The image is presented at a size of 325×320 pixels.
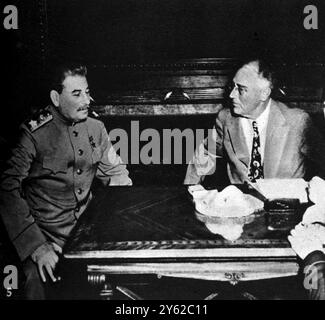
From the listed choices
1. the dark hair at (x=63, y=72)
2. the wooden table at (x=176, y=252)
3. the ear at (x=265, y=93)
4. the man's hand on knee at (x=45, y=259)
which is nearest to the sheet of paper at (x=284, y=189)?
the wooden table at (x=176, y=252)

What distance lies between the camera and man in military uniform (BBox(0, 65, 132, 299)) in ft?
7.27

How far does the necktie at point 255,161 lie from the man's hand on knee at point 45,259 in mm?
1175

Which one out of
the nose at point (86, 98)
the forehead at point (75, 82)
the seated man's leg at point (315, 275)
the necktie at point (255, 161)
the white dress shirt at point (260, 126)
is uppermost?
the forehead at point (75, 82)

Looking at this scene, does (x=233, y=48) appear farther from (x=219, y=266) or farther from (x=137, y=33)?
(x=219, y=266)

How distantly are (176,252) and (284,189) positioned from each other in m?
0.74

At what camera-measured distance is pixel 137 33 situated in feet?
7.80

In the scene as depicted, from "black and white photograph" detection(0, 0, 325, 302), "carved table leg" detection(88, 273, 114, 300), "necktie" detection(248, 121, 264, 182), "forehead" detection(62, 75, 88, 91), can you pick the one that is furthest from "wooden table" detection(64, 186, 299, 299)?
"forehead" detection(62, 75, 88, 91)

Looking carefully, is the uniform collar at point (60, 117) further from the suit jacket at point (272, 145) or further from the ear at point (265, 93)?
the ear at point (265, 93)

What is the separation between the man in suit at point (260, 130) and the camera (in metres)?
2.42

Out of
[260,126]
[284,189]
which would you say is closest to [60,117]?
[260,126]

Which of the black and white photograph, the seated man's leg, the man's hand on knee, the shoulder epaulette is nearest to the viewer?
the seated man's leg

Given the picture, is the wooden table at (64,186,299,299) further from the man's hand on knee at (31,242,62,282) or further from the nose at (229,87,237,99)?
the nose at (229,87,237,99)
